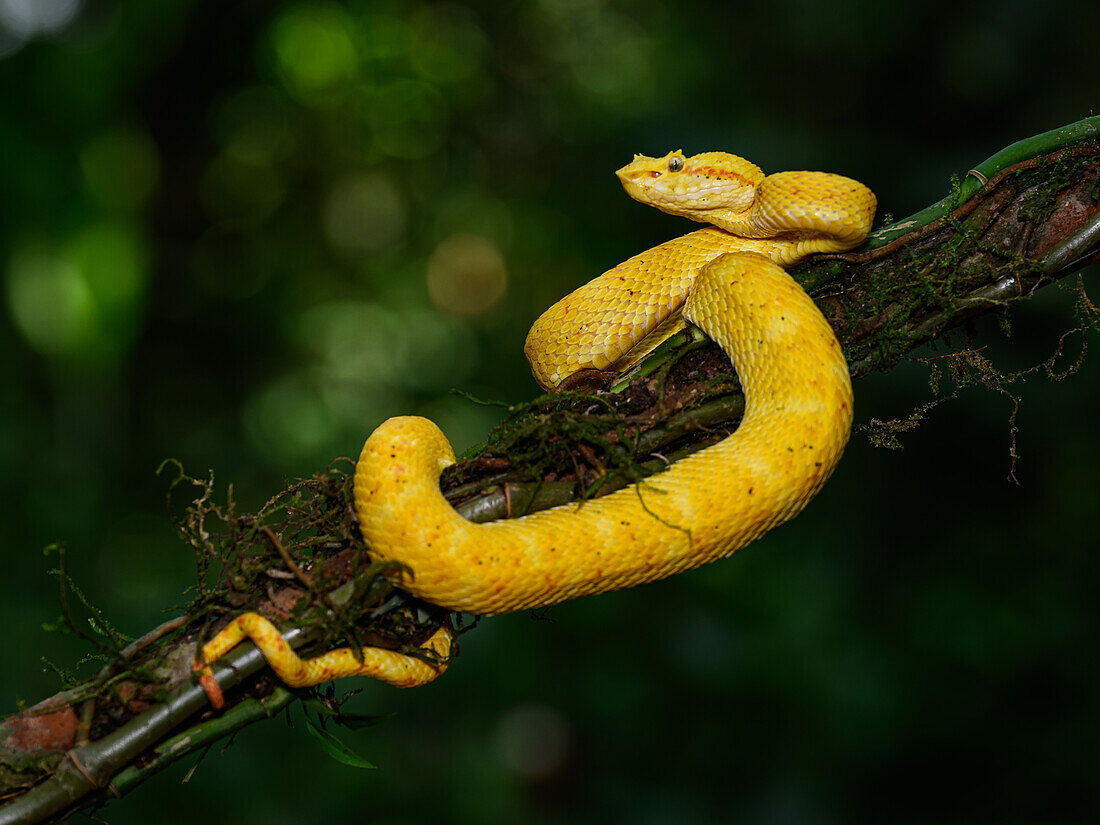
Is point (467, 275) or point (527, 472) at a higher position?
point (527, 472)

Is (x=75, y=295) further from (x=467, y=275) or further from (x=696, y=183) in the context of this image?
(x=696, y=183)

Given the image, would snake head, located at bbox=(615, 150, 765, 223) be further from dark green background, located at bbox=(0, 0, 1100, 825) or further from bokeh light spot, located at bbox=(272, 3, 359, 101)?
bokeh light spot, located at bbox=(272, 3, 359, 101)

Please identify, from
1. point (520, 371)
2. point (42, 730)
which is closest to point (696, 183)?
point (42, 730)

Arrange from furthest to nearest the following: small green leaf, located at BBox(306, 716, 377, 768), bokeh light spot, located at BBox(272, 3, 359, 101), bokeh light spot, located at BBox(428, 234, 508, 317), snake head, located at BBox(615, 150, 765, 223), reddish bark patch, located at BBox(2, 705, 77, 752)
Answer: bokeh light spot, located at BBox(428, 234, 508, 317)
bokeh light spot, located at BBox(272, 3, 359, 101)
snake head, located at BBox(615, 150, 765, 223)
small green leaf, located at BBox(306, 716, 377, 768)
reddish bark patch, located at BBox(2, 705, 77, 752)

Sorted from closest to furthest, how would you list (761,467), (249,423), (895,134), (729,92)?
(761,467) → (895,134) → (729,92) → (249,423)

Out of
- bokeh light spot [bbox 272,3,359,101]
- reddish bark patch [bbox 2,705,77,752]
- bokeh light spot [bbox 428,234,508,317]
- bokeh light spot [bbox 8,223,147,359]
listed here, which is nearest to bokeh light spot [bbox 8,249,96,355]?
bokeh light spot [bbox 8,223,147,359]

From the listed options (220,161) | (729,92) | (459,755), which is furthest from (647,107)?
(459,755)

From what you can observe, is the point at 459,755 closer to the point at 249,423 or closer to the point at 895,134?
the point at 249,423
